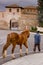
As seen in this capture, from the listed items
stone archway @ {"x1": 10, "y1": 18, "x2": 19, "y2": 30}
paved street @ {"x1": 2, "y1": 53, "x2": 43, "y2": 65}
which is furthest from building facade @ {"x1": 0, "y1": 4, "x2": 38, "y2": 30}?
paved street @ {"x1": 2, "y1": 53, "x2": 43, "y2": 65}

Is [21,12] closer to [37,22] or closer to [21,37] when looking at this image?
[37,22]

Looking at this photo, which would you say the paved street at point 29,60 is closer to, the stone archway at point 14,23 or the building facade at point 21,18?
the building facade at point 21,18

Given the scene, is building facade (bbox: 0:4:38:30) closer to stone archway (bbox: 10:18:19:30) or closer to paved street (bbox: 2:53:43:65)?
stone archway (bbox: 10:18:19:30)

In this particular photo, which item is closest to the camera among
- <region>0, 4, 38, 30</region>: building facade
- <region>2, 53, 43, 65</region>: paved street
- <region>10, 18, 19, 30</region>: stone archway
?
<region>2, 53, 43, 65</region>: paved street

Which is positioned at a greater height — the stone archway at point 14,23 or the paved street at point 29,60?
the paved street at point 29,60

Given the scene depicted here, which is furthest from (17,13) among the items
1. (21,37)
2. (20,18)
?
(21,37)

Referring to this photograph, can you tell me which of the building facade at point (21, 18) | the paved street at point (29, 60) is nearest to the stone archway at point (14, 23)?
the building facade at point (21, 18)

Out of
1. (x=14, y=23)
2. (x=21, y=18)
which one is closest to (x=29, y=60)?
(x=21, y=18)

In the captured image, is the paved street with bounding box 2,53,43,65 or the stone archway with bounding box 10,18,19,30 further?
the stone archway with bounding box 10,18,19,30

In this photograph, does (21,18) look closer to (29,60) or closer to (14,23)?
(14,23)

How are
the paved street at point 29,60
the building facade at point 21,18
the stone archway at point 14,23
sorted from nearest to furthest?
the paved street at point 29,60 < the building facade at point 21,18 < the stone archway at point 14,23

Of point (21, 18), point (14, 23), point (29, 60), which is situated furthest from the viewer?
point (14, 23)

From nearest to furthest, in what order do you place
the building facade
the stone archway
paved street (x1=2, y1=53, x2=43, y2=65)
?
paved street (x1=2, y1=53, x2=43, y2=65), the building facade, the stone archway

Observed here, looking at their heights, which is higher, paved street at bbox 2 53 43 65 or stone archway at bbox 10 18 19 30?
paved street at bbox 2 53 43 65
